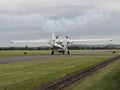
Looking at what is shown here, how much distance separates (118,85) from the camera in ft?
74.1

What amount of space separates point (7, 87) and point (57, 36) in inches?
3487

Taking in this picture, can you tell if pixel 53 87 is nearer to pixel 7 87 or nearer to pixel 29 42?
pixel 7 87

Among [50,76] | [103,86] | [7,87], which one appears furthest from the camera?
[50,76]

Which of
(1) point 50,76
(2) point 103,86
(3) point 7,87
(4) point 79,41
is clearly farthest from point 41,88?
(4) point 79,41

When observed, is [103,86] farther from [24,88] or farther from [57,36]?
[57,36]

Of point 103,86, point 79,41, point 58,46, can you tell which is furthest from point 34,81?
point 79,41

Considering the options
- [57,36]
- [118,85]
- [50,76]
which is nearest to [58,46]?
[57,36]

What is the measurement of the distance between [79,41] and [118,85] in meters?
85.8

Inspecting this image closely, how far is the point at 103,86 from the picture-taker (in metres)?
22.1

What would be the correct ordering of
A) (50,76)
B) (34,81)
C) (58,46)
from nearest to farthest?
(34,81) < (50,76) < (58,46)

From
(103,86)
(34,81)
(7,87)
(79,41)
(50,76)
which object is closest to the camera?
(7,87)

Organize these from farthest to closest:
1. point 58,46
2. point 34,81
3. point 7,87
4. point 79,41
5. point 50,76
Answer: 1. point 79,41
2. point 58,46
3. point 50,76
4. point 34,81
5. point 7,87

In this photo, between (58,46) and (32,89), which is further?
(58,46)

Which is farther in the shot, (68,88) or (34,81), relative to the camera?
(34,81)
